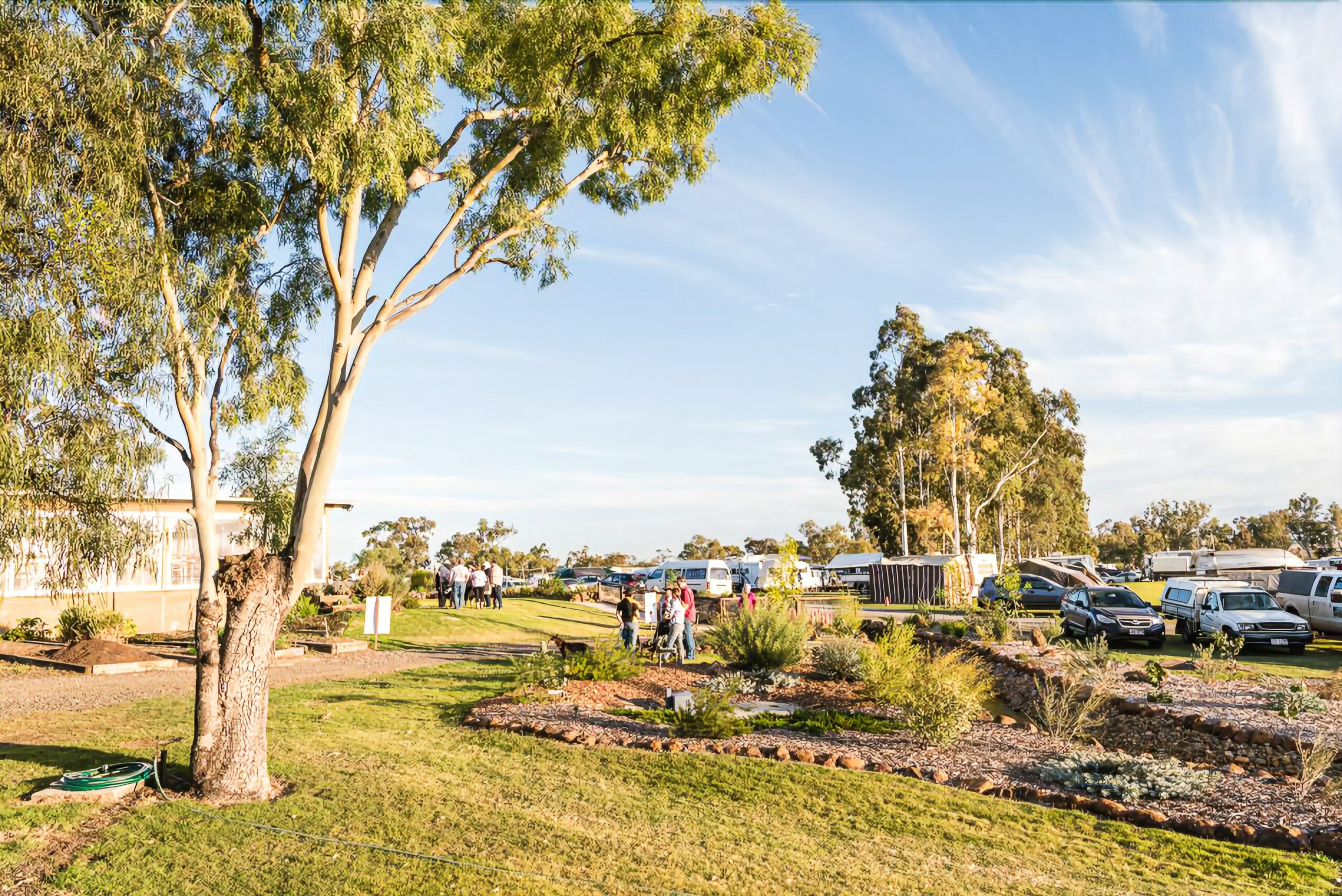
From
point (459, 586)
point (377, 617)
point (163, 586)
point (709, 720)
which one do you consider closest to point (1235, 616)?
point (709, 720)

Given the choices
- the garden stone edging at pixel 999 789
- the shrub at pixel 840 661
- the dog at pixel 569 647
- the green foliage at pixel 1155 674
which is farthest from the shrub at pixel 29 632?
the green foliage at pixel 1155 674

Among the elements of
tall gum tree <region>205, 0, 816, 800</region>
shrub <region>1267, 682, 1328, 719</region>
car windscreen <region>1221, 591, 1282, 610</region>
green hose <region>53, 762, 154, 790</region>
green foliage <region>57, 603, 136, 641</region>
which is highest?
tall gum tree <region>205, 0, 816, 800</region>

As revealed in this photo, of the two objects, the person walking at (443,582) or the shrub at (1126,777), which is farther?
the person walking at (443,582)

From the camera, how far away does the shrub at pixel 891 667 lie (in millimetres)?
10805

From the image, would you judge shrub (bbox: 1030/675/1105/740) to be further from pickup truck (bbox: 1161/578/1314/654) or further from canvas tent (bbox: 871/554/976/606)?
canvas tent (bbox: 871/554/976/606)

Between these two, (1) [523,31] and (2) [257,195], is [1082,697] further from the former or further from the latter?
(2) [257,195]

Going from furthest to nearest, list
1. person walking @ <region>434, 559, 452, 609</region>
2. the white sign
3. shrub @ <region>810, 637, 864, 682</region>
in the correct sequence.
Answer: person walking @ <region>434, 559, 452, 609</region> < the white sign < shrub @ <region>810, 637, 864, 682</region>

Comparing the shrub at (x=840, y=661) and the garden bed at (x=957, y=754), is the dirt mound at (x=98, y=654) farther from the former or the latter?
the shrub at (x=840, y=661)

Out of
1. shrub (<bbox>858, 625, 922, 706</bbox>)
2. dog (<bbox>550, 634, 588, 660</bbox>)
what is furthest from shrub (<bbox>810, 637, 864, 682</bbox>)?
dog (<bbox>550, 634, 588, 660</bbox>)

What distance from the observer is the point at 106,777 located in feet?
24.2

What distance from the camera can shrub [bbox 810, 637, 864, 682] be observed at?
45.5ft

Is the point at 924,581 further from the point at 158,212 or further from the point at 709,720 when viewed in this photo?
the point at 158,212

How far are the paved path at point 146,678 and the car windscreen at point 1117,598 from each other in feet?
46.8

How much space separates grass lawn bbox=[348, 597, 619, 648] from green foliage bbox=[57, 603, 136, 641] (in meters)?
4.81
